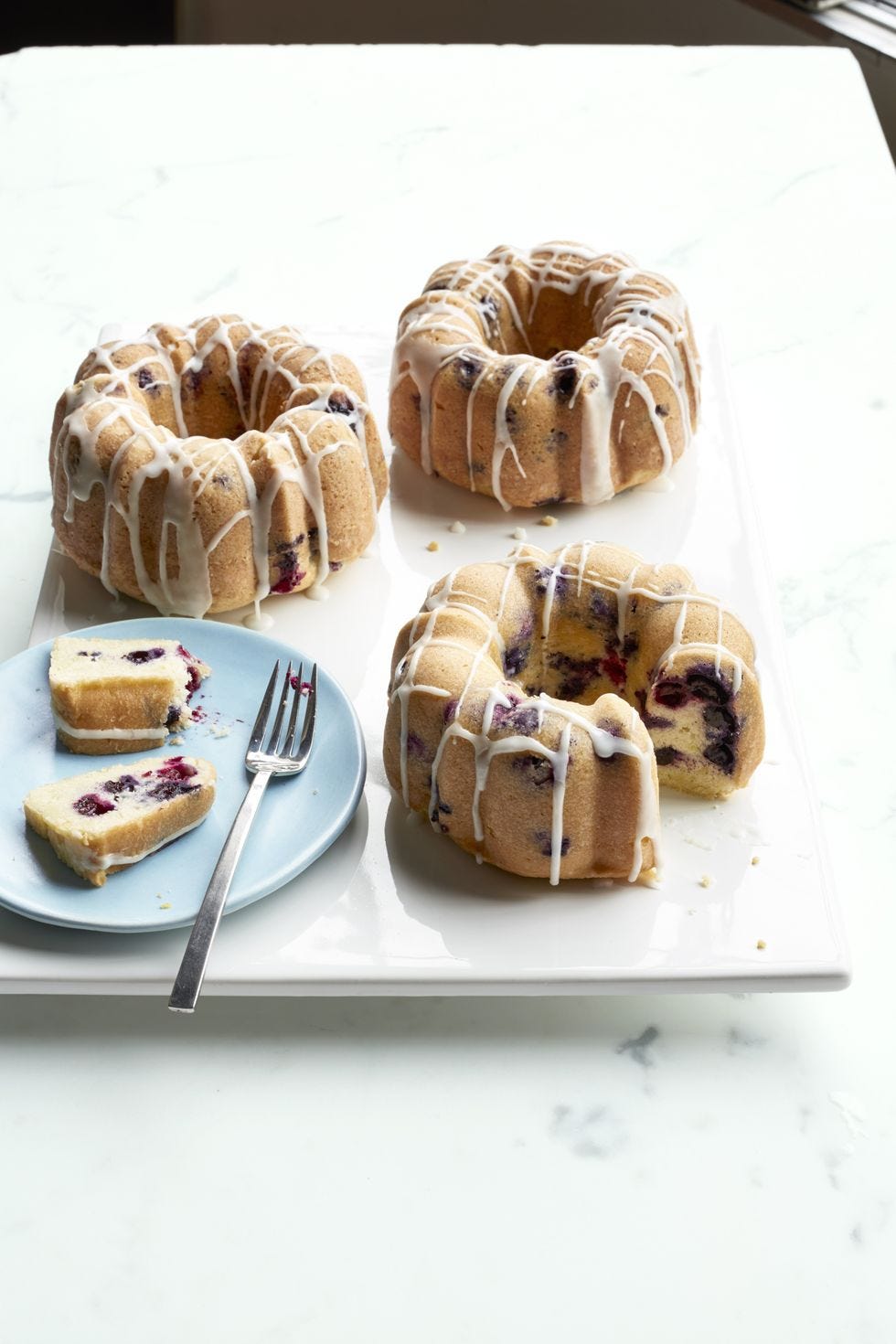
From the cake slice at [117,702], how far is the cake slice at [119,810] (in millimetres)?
57

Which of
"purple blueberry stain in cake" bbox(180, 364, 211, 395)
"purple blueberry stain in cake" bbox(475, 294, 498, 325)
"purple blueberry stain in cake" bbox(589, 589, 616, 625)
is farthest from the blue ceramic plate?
"purple blueberry stain in cake" bbox(475, 294, 498, 325)

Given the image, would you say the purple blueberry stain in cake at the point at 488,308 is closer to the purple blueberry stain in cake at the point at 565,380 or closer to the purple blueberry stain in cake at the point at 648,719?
the purple blueberry stain in cake at the point at 565,380

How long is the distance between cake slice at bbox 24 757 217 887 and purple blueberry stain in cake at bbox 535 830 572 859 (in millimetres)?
321

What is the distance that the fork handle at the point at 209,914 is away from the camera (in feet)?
4.20

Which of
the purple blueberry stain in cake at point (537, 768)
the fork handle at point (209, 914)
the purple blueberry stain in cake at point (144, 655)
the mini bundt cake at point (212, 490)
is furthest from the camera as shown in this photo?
the mini bundt cake at point (212, 490)

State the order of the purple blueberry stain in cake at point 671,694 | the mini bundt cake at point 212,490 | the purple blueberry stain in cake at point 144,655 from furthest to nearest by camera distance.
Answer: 1. the mini bundt cake at point 212,490
2. the purple blueberry stain in cake at point 144,655
3. the purple blueberry stain in cake at point 671,694

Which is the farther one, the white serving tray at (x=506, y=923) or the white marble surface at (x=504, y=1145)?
the white serving tray at (x=506, y=923)

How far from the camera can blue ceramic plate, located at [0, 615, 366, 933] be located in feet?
4.48

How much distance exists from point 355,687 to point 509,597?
0.75 ft

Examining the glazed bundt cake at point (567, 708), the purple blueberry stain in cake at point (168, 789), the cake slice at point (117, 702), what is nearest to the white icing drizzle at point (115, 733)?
the cake slice at point (117, 702)

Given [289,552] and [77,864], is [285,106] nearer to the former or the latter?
[289,552]

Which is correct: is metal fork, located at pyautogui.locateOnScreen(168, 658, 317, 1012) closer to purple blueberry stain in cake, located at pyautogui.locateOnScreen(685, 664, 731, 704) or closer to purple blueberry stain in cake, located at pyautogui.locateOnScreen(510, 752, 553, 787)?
purple blueberry stain in cake, located at pyautogui.locateOnScreen(510, 752, 553, 787)

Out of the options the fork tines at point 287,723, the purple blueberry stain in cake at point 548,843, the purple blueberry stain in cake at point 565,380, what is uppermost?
the purple blueberry stain in cake at point 565,380

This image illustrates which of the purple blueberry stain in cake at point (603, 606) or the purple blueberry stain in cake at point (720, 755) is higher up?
the purple blueberry stain in cake at point (603, 606)
